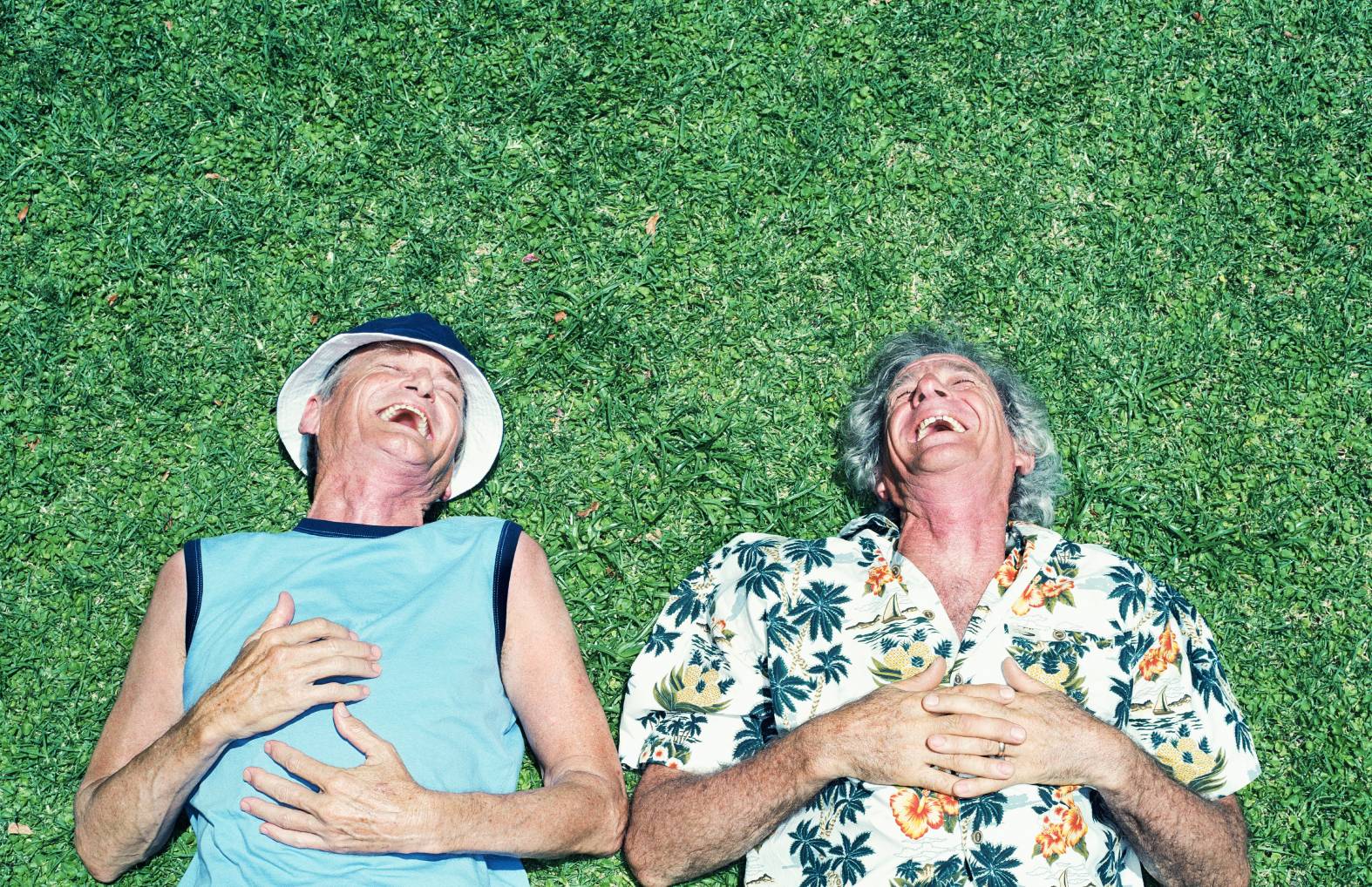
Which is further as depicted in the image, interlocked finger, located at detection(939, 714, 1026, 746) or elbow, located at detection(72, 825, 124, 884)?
elbow, located at detection(72, 825, 124, 884)

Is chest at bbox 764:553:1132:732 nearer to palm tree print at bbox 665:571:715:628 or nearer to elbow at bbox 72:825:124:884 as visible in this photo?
palm tree print at bbox 665:571:715:628

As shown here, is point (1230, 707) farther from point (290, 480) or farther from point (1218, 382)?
point (290, 480)

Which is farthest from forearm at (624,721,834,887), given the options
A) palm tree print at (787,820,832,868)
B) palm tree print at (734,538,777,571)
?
palm tree print at (734,538,777,571)

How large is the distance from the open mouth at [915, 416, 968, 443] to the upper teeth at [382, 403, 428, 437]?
206 cm

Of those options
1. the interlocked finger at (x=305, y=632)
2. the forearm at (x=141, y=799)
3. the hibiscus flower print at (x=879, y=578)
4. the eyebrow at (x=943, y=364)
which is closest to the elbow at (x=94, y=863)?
the forearm at (x=141, y=799)

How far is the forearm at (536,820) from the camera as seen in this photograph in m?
4.03

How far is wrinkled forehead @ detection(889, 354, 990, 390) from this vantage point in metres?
4.98

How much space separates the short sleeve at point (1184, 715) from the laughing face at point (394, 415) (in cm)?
291

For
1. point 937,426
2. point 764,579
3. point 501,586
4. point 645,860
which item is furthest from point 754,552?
point 645,860

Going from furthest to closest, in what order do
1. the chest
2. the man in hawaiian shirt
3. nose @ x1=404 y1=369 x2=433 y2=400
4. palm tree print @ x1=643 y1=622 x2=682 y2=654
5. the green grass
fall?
the green grass → nose @ x1=404 y1=369 x2=433 y2=400 → palm tree print @ x1=643 y1=622 x2=682 y2=654 → the chest → the man in hawaiian shirt

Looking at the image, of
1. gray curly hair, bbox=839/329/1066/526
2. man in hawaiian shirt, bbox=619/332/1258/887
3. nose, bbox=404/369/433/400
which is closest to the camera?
man in hawaiian shirt, bbox=619/332/1258/887

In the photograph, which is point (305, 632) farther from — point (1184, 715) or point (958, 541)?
point (1184, 715)

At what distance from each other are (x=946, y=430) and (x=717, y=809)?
181 centimetres

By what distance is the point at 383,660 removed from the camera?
13.9ft
